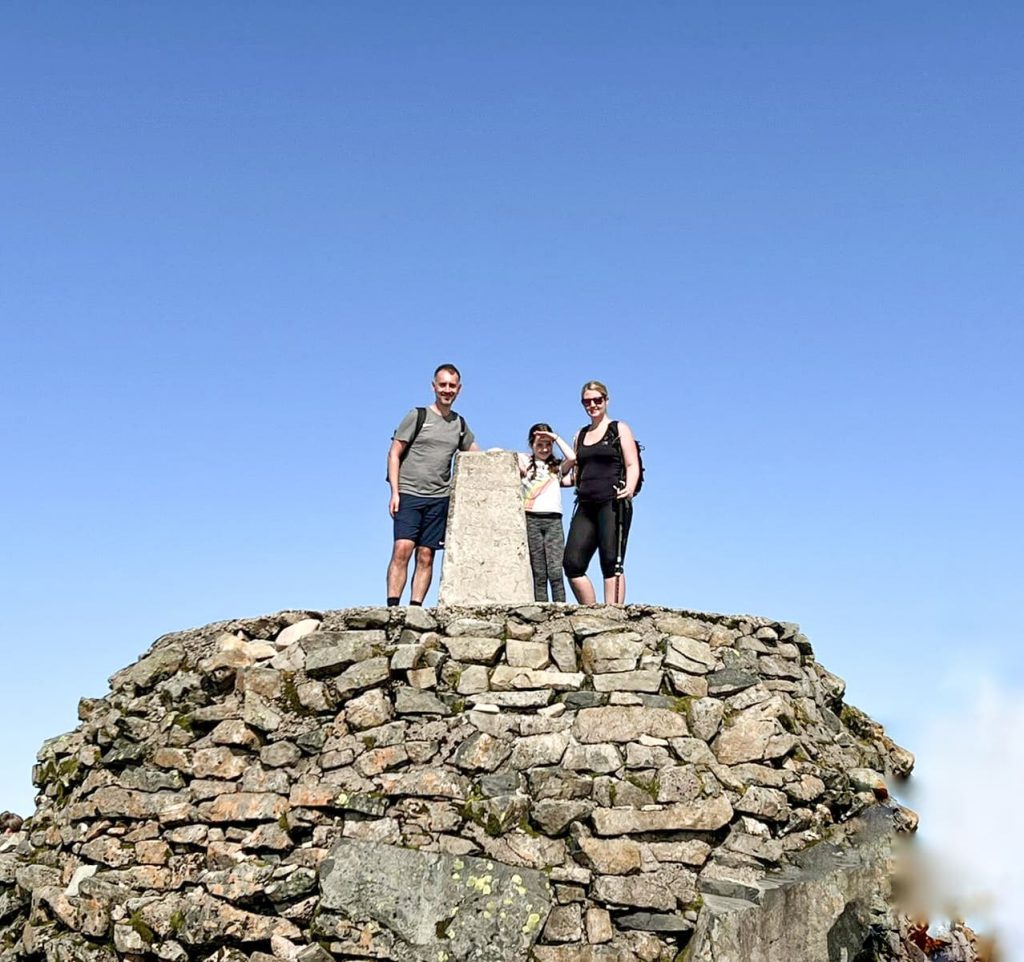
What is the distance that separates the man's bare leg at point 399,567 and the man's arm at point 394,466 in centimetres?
35

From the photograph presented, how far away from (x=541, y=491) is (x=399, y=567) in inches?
65.2

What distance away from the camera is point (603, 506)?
33.7 ft

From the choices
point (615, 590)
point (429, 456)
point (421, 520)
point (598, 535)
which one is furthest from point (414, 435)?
point (615, 590)

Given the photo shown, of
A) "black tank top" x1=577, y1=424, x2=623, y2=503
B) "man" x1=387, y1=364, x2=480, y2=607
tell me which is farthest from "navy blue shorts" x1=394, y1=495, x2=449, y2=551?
"black tank top" x1=577, y1=424, x2=623, y2=503

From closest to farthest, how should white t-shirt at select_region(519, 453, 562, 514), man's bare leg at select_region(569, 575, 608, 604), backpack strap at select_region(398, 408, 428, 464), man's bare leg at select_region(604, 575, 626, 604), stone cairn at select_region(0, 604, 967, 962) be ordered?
stone cairn at select_region(0, 604, 967, 962), man's bare leg at select_region(604, 575, 626, 604), man's bare leg at select_region(569, 575, 608, 604), backpack strap at select_region(398, 408, 428, 464), white t-shirt at select_region(519, 453, 562, 514)

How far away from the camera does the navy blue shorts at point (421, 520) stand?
10227 mm

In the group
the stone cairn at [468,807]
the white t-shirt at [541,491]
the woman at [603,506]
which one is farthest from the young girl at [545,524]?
the stone cairn at [468,807]

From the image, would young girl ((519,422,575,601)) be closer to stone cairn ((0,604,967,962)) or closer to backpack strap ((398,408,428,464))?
backpack strap ((398,408,428,464))

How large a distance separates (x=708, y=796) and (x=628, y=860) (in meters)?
0.79

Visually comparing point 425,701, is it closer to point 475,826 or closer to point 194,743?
point 475,826

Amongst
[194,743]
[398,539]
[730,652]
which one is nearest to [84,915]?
[194,743]

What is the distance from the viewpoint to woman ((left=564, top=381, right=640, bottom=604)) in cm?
1019

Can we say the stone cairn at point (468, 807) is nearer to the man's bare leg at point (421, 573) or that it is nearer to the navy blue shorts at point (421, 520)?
the man's bare leg at point (421, 573)

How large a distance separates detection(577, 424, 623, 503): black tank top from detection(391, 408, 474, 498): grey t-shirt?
1.24 m
